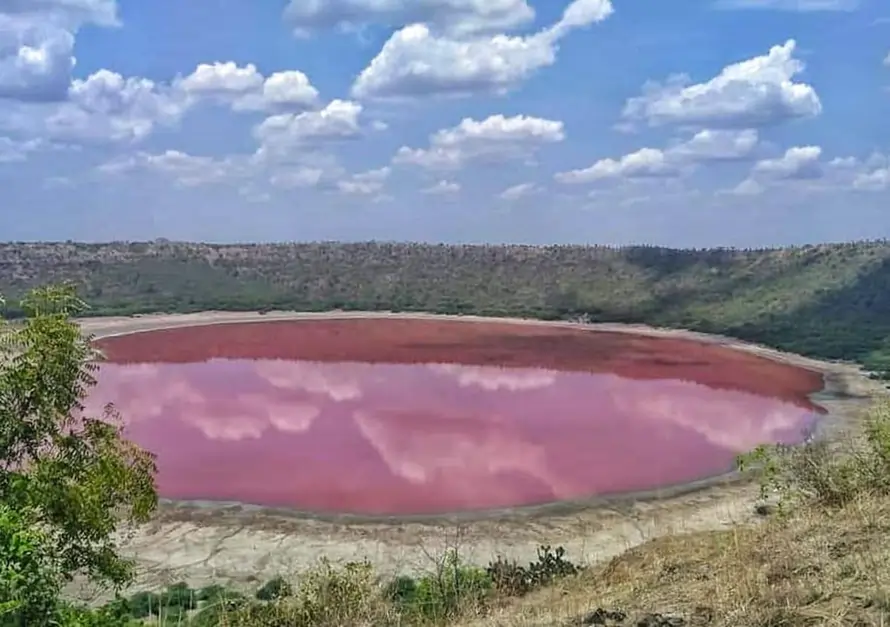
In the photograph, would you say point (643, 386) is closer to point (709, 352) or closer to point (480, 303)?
point (709, 352)

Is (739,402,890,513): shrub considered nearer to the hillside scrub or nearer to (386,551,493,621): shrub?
the hillside scrub

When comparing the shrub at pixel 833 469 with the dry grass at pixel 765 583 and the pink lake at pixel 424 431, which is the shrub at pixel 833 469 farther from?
the pink lake at pixel 424 431

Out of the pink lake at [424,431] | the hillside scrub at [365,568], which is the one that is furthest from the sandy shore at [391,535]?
the hillside scrub at [365,568]

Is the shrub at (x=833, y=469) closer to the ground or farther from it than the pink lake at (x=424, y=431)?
farther from it

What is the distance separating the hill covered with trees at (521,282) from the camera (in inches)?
2442

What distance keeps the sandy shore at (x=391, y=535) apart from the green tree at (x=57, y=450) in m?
9.42

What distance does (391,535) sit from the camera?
1923cm

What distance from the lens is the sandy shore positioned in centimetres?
1709

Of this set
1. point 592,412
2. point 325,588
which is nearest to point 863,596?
point 325,588

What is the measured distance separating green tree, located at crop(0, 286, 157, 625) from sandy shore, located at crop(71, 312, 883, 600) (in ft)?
30.9

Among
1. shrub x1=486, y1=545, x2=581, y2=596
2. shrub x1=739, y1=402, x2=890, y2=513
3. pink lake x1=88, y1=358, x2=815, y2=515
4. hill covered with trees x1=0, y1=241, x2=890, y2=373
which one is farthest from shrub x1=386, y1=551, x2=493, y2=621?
hill covered with trees x1=0, y1=241, x2=890, y2=373

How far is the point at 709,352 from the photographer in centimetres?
5328

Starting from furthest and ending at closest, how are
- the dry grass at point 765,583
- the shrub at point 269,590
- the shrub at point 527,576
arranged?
the shrub at point 269,590
the shrub at point 527,576
the dry grass at point 765,583

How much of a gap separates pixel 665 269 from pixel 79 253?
62.7 m
